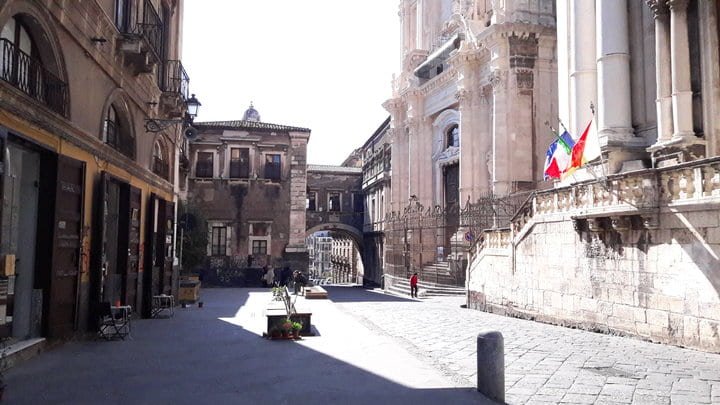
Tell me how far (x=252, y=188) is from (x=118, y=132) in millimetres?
22093

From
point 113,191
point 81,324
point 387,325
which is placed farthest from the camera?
point 387,325

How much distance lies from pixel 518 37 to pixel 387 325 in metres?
15.5

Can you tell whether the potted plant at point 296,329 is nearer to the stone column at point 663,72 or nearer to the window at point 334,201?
the stone column at point 663,72

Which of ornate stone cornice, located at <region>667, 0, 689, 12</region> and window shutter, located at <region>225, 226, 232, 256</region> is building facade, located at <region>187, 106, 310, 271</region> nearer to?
window shutter, located at <region>225, 226, 232, 256</region>

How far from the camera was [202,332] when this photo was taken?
11.2 metres

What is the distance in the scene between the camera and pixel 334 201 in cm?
4588

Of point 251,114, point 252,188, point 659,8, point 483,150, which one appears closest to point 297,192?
point 252,188

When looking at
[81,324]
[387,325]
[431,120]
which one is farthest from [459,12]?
[81,324]

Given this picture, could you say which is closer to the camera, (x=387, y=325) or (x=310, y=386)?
(x=310, y=386)

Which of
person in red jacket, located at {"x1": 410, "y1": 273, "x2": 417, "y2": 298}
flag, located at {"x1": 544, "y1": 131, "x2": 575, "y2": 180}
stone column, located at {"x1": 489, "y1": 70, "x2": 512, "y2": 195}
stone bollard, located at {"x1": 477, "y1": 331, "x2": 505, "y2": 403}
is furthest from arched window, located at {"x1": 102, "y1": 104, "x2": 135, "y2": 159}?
stone column, located at {"x1": 489, "y1": 70, "x2": 512, "y2": 195}

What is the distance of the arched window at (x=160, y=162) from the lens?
15577 mm

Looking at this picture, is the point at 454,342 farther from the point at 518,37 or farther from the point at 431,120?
the point at 431,120

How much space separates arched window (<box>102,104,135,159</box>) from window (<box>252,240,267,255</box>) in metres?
21.6

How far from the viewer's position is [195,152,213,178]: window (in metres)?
34.8
